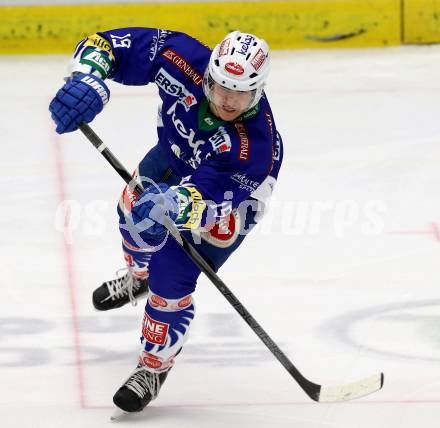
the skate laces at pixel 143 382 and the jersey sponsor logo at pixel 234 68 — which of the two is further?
the skate laces at pixel 143 382

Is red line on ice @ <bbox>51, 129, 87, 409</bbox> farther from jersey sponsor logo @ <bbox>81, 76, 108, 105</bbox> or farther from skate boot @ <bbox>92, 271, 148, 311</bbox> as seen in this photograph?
jersey sponsor logo @ <bbox>81, 76, 108, 105</bbox>

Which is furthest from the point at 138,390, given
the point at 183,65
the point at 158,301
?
the point at 183,65

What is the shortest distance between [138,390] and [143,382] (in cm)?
4

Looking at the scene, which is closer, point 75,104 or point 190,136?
point 75,104

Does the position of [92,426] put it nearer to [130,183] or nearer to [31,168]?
[130,183]

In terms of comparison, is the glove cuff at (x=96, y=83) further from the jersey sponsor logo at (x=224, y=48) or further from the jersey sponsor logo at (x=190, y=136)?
the jersey sponsor logo at (x=224, y=48)

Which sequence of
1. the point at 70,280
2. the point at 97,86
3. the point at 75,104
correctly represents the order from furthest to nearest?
the point at 70,280 < the point at 97,86 < the point at 75,104

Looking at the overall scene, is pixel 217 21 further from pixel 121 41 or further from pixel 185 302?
pixel 185 302

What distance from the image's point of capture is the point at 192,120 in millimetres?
3768

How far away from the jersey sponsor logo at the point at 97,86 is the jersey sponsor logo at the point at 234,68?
41cm

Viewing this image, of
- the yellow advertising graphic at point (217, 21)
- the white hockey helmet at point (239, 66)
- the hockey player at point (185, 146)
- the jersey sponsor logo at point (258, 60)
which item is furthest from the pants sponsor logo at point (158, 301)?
the yellow advertising graphic at point (217, 21)

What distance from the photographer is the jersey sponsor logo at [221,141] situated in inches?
140

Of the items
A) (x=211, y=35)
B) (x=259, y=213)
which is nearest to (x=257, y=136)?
(x=259, y=213)

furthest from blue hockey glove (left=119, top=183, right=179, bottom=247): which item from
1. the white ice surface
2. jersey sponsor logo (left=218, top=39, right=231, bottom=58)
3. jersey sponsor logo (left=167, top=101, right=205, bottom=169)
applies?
the white ice surface
